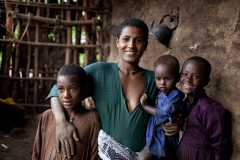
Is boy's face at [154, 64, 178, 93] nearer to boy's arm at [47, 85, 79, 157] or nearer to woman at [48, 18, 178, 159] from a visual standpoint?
woman at [48, 18, 178, 159]

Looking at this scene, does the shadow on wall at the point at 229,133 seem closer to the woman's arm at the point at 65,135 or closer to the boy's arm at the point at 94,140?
the boy's arm at the point at 94,140

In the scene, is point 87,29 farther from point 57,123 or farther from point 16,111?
point 57,123

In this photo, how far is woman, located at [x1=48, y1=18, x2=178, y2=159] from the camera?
1.76 metres

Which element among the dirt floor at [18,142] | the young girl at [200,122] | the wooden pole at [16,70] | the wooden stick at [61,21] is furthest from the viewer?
the wooden pole at [16,70]

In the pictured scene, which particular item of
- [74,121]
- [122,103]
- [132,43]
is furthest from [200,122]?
[74,121]

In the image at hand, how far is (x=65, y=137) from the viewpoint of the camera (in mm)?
1755

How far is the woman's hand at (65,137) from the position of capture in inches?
69.1

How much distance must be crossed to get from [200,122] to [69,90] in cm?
88

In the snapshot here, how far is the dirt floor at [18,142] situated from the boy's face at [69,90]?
8.13ft

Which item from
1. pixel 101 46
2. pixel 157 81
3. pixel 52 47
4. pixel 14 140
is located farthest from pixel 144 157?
pixel 52 47

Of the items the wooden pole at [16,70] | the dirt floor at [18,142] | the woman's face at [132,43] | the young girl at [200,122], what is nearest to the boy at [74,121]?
the woman's face at [132,43]

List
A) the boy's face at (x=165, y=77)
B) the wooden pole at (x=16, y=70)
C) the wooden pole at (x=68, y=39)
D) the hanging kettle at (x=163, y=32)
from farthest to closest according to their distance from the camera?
the wooden pole at (x=68, y=39) → the wooden pole at (x=16, y=70) → the hanging kettle at (x=163, y=32) → the boy's face at (x=165, y=77)

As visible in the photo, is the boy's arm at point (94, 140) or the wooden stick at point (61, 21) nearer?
the boy's arm at point (94, 140)

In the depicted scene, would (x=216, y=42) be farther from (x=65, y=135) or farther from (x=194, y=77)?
(x=65, y=135)
